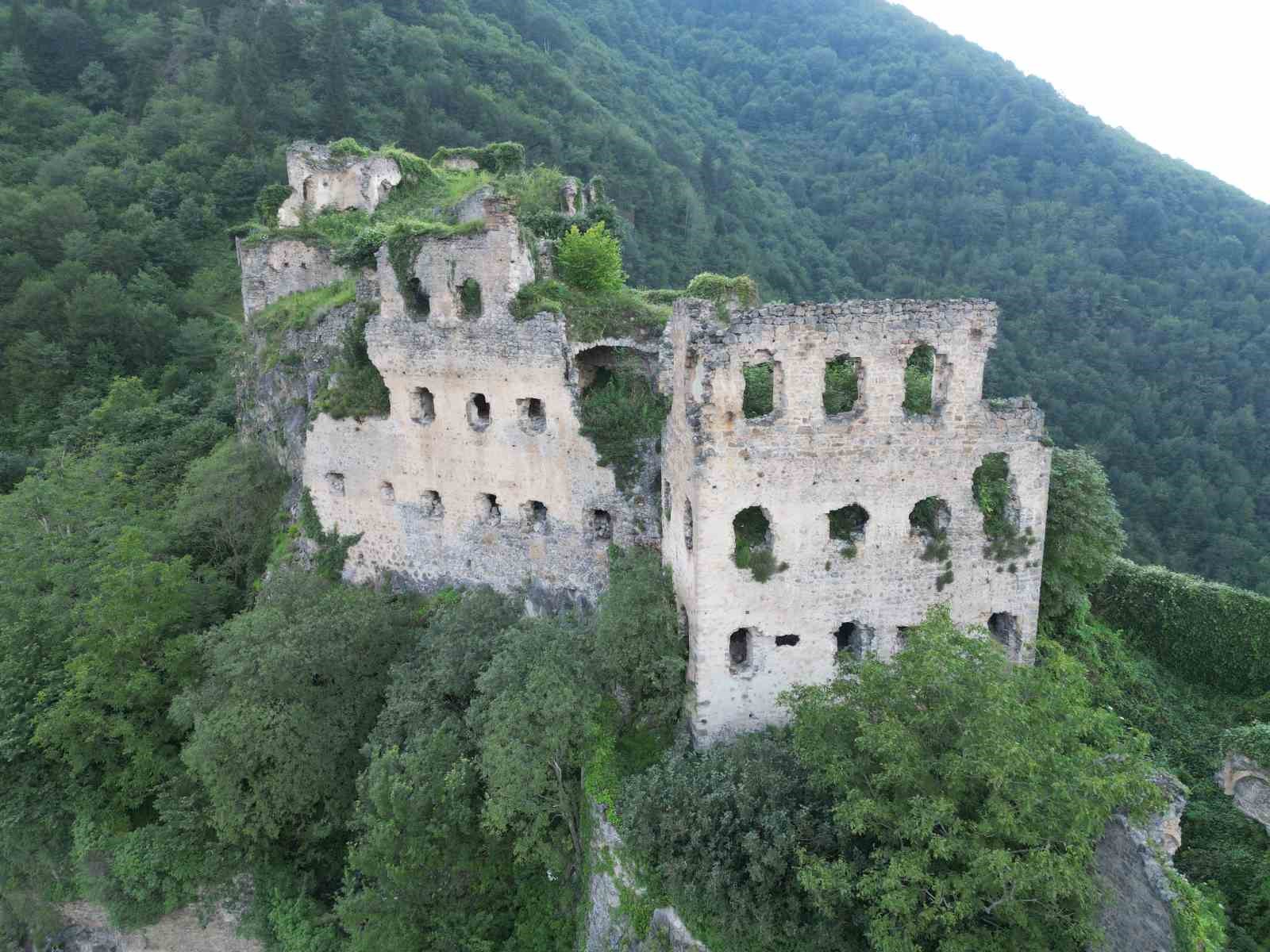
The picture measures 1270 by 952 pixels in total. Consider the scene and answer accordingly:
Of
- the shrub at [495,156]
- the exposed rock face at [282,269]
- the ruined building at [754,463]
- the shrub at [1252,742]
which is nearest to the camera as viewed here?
the ruined building at [754,463]

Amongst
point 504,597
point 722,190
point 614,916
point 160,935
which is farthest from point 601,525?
point 722,190

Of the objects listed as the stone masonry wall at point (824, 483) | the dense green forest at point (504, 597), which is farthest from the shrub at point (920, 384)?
the dense green forest at point (504, 597)

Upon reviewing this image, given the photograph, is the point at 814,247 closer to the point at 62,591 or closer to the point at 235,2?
the point at 235,2

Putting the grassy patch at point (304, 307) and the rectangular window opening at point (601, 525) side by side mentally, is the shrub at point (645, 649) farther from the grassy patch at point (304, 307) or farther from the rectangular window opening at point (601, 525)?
the grassy patch at point (304, 307)

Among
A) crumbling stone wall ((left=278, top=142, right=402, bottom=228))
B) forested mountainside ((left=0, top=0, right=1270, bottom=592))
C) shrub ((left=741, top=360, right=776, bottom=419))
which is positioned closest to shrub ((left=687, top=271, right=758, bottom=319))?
shrub ((left=741, top=360, right=776, bottom=419))

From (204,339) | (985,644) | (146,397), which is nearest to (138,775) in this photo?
(985,644)

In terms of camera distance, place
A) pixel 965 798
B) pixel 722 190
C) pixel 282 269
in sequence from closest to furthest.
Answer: pixel 965 798 < pixel 282 269 < pixel 722 190

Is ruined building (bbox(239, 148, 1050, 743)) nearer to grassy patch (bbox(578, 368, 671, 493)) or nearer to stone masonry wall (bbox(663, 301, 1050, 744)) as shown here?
stone masonry wall (bbox(663, 301, 1050, 744))

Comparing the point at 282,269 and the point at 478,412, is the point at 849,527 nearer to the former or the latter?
the point at 478,412
